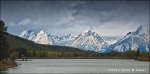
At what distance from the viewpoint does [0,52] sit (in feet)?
375

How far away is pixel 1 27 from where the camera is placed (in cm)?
11762

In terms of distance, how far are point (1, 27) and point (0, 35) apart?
2.86 meters

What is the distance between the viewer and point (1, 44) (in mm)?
117188

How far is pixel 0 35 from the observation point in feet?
388

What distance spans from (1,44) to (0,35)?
3303 millimetres

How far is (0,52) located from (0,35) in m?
6.89

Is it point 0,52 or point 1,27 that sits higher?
point 1,27

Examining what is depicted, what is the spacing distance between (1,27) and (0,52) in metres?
9.12
